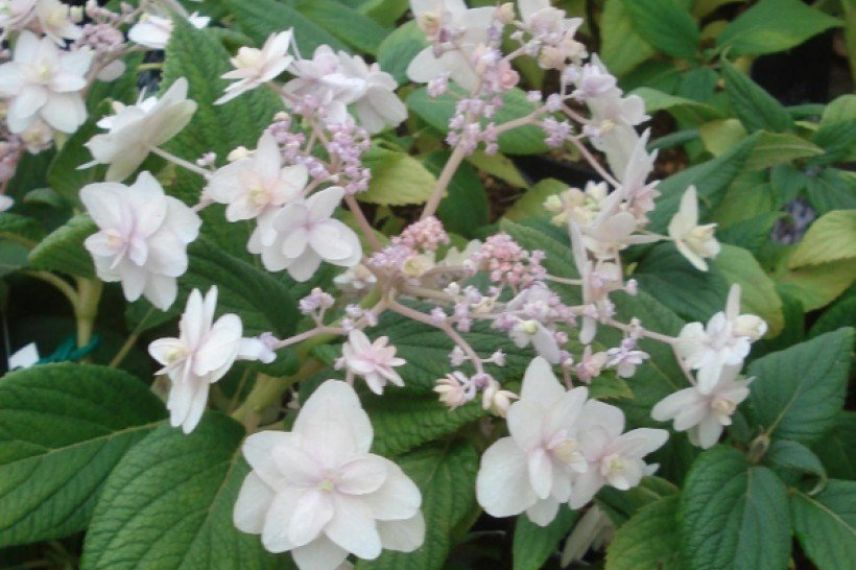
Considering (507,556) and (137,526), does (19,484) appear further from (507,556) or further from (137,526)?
(507,556)

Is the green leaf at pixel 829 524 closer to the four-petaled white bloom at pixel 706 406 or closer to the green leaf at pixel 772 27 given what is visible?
the four-petaled white bloom at pixel 706 406

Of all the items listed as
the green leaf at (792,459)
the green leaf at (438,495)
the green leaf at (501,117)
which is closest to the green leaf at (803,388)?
the green leaf at (792,459)

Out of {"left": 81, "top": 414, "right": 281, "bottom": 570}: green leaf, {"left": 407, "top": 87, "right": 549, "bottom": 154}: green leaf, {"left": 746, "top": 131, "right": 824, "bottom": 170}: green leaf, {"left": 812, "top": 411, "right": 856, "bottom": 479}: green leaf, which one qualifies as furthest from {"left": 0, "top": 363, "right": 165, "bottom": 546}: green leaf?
{"left": 746, "top": 131, "right": 824, "bottom": 170}: green leaf

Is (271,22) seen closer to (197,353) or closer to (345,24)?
(345,24)

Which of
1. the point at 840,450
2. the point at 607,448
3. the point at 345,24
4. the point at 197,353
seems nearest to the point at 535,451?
the point at 607,448

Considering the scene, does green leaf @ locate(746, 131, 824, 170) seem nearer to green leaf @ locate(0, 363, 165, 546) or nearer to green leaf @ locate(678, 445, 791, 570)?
green leaf @ locate(678, 445, 791, 570)
